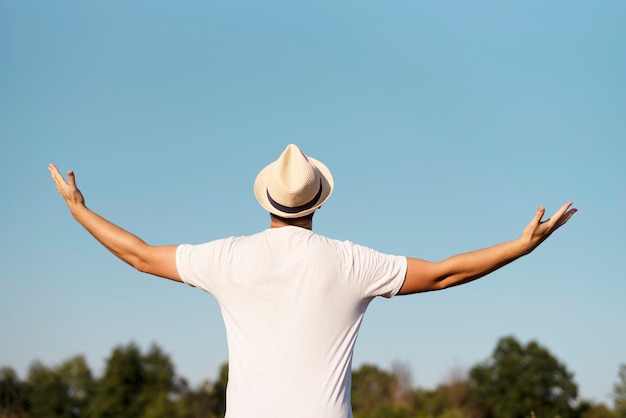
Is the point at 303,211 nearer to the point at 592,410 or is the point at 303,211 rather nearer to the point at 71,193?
the point at 71,193

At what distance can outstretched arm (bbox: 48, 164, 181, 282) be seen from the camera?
363 cm

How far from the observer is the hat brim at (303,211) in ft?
11.8

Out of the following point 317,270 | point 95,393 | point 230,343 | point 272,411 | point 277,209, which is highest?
point 95,393

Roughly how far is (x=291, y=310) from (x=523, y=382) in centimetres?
6391

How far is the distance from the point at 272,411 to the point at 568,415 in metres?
64.8

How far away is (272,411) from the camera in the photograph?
10.6 ft

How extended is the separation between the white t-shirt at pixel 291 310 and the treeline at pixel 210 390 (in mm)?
54825

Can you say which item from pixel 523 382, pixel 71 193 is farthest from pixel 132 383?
pixel 71 193

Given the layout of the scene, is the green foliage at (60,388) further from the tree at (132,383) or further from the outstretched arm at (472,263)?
the outstretched arm at (472,263)

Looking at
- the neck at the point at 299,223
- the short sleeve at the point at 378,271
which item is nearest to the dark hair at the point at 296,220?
the neck at the point at 299,223

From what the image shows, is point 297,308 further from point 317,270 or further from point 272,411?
point 272,411

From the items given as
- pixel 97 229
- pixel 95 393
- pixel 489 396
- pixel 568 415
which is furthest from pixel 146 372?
pixel 97 229

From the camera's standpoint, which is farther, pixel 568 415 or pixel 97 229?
pixel 568 415

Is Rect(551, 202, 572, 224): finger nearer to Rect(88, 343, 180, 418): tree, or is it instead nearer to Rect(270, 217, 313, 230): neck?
Rect(270, 217, 313, 230): neck
